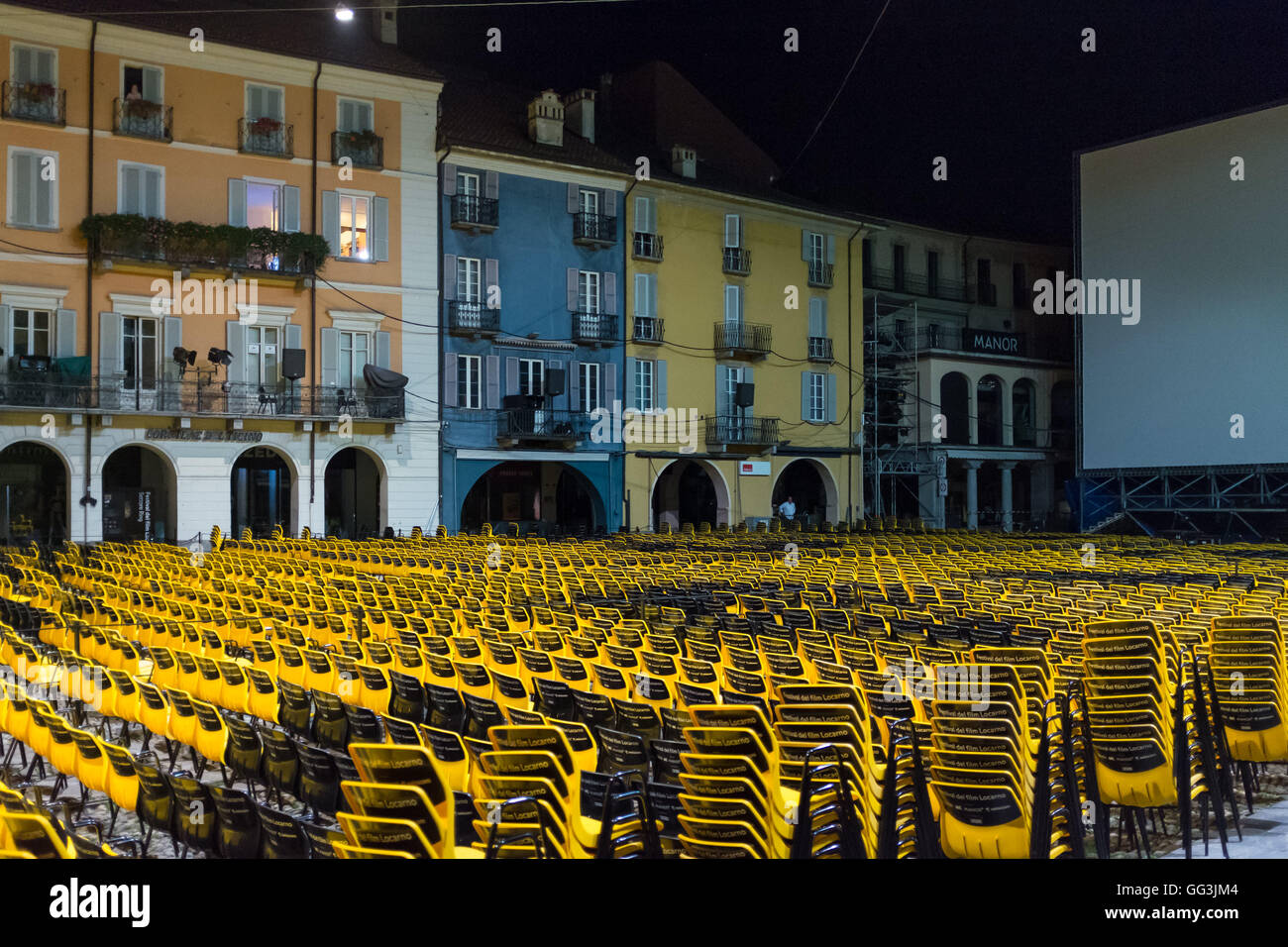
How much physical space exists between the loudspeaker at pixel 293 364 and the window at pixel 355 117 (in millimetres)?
6378

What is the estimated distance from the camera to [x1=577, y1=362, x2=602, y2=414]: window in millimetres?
33250

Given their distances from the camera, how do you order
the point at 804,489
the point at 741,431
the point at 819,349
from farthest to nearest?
the point at 804,489
the point at 819,349
the point at 741,431

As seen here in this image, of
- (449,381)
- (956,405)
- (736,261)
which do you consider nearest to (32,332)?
(449,381)

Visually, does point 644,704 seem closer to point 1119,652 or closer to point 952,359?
point 1119,652

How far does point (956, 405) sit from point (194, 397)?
25539 mm

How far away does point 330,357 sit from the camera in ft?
97.9

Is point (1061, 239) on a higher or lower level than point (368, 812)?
higher

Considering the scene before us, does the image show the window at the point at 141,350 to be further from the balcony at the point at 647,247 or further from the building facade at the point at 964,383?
the building facade at the point at 964,383

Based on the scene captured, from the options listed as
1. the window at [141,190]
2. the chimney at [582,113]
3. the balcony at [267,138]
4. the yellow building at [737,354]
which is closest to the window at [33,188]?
the window at [141,190]

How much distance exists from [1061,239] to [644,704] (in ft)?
150

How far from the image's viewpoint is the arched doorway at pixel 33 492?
→ 27.8 metres

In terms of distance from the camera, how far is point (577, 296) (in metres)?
33.6

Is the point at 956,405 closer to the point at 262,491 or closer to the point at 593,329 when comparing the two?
the point at 593,329
